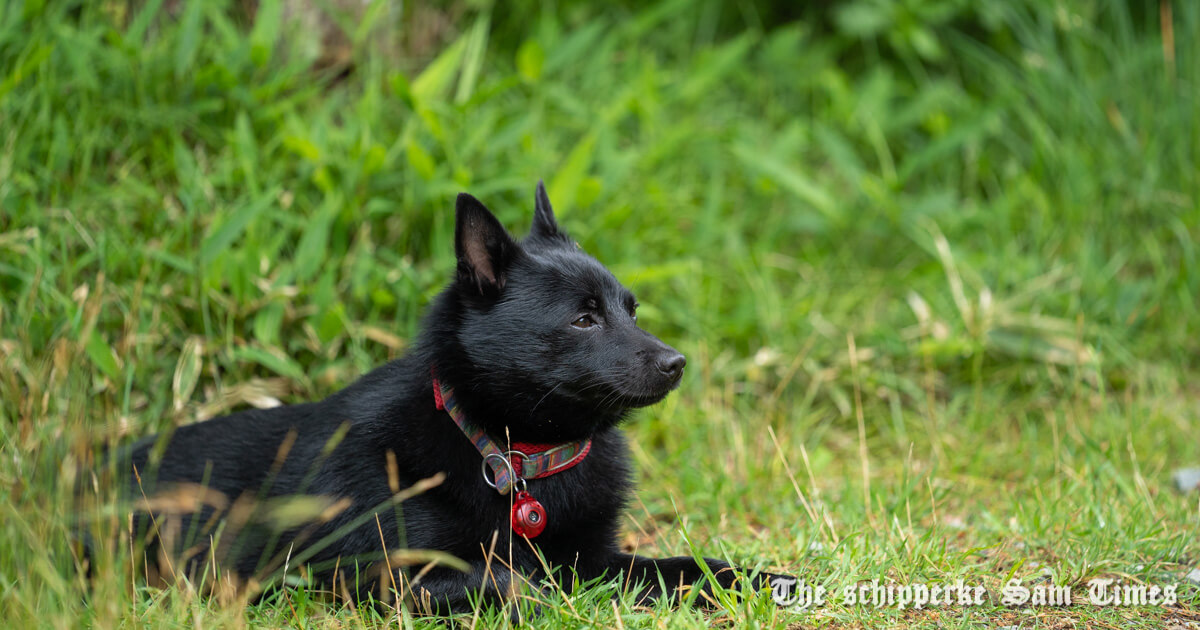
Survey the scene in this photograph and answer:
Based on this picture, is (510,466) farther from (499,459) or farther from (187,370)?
(187,370)

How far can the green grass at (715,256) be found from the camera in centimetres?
265

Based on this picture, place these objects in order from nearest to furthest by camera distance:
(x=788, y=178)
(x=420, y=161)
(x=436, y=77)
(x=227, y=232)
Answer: (x=227, y=232)
(x=420, y=161)
(x=436, y=77)
(x=788, y=178)

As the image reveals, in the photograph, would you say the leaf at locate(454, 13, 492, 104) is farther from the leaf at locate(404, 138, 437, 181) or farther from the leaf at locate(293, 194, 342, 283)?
the leaf at locate(293, 194, 342, 283)

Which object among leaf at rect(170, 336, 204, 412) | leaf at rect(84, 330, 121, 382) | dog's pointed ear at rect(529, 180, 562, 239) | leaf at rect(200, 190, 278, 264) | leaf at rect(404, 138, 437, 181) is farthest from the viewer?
leaf at rect(404, 138, 437, 181)

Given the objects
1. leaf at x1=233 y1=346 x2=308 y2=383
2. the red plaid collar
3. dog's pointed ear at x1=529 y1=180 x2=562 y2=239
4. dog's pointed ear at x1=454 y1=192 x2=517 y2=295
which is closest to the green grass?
leaf at x1=233 y1=346 x2=308 y2=383

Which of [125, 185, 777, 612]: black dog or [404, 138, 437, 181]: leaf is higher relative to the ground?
[404, 138, 437, 181]: leaf

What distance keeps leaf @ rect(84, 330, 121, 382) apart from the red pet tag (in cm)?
154

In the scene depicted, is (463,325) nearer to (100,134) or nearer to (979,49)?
(100,134)

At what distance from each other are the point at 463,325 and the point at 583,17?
3.68 metres

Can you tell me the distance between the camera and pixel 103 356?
10.6ft

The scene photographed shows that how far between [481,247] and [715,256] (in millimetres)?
2351

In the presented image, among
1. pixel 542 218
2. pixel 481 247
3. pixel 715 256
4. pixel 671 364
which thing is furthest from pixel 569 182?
pixel 671 364

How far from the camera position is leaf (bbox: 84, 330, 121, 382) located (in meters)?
3.21


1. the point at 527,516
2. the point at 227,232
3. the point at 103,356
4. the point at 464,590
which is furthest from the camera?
the point at 227,232
